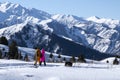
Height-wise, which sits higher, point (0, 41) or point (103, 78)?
point (0, 41)

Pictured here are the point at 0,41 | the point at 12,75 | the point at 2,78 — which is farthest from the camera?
the point at 0,41

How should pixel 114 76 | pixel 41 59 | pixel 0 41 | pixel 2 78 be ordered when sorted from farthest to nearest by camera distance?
pixel 0 41 → pixel 41 59 → pixel 114 76 → pixel 2 78

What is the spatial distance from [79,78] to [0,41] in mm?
158485

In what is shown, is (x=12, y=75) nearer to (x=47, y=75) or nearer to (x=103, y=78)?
(x=47, y=75)

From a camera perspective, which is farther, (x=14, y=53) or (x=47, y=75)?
(x=14, y=53)

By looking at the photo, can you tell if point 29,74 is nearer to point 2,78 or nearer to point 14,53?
point 2,78

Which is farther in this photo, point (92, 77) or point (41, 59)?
point (41, 59)

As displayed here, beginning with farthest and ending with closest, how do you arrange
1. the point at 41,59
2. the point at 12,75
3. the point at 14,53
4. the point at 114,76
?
1. the point at 14,53
2. the point at 41,59
3. the point at 114,76
4. the point at 12,75

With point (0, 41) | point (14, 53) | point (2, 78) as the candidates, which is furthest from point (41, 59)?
point (0, 41)

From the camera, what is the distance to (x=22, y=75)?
25.9 metres

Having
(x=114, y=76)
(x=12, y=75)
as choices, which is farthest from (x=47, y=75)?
(x=114, y=76)

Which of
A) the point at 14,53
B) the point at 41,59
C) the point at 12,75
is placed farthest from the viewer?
the point at 14,53

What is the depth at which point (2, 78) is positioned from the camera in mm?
24094

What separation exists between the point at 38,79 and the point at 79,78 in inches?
118
